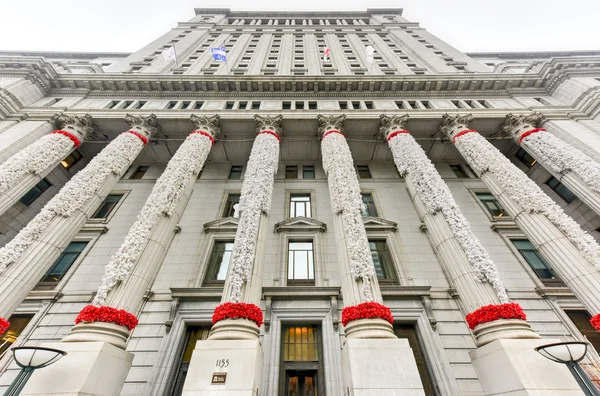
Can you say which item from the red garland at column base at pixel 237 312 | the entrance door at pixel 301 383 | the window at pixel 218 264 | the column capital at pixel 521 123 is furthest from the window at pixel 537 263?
the window at pixel 218 264

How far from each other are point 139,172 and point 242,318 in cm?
1876

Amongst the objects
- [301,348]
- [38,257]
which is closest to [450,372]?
[301,348]

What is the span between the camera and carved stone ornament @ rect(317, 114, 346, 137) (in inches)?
723

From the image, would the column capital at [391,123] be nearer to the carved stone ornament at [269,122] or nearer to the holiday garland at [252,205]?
the carved stone ornament at [269,122]

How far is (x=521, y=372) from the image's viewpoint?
716 centimetres

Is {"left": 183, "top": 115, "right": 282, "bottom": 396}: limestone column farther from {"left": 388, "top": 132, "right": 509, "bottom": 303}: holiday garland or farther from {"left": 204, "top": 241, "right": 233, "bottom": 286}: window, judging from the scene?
{"left": 388, "top": 132, "right": 509, "bottom": 303}: holiday garland

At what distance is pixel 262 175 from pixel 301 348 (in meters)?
8.73

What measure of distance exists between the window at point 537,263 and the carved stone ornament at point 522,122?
7636mm

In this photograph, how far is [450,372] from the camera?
11094 mm

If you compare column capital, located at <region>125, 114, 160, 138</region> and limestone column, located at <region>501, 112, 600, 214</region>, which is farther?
column capital, located at <region>125, 114, 160, 138</region>

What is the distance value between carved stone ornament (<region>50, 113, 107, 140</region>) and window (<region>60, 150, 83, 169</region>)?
237 centimetres

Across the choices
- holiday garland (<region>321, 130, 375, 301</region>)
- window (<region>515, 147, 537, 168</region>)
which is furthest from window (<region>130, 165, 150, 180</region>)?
window (<region>515, 147, 537, 168</region>)

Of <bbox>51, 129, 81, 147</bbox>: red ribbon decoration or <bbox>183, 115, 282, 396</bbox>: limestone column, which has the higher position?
<bbox>51, 129, 81, 147</bbox>: red ribbon decoration

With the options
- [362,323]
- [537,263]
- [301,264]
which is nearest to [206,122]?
[301,264]
